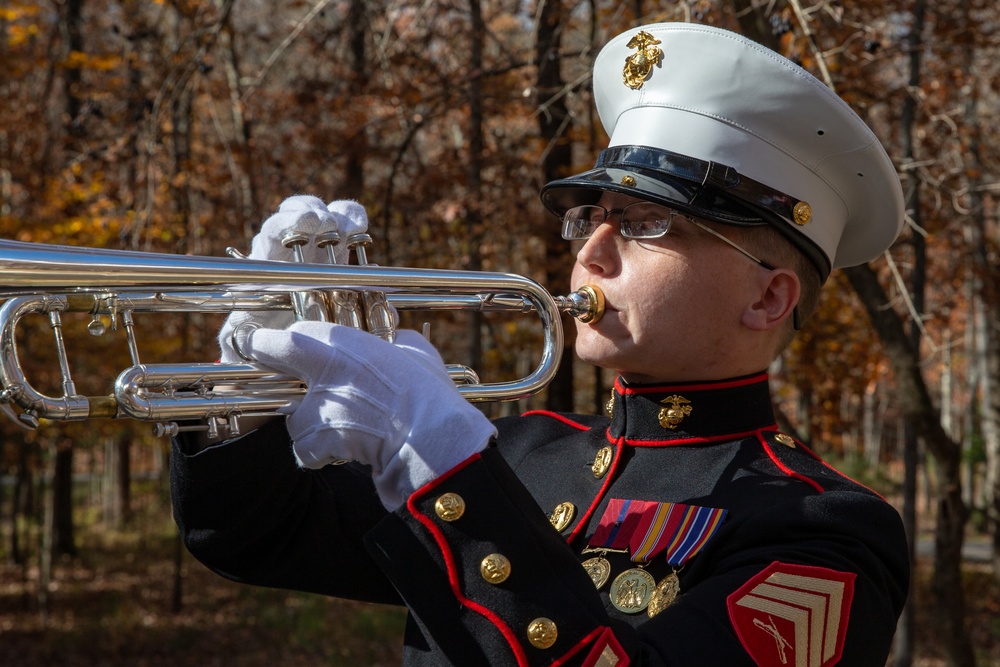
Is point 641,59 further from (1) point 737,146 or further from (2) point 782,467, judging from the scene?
(2) point 782,467

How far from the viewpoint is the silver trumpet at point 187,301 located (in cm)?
171

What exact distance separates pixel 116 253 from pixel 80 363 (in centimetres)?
728

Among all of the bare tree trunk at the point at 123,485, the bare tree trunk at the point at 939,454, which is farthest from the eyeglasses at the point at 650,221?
the bare tree trunk at the point at 123,485

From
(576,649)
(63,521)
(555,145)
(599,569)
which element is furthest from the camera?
(63,521)

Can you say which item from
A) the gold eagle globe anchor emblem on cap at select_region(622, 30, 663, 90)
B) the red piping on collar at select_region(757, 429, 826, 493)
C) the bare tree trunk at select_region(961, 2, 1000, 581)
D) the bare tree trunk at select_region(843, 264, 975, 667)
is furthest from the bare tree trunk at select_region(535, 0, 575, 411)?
the red piping on collar at select_region(757, 429, 826, 493)

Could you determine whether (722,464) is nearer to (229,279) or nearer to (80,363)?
(229,279)

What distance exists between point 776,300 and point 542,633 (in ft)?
2.88

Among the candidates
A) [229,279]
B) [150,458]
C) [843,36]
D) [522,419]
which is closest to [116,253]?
[229,279]

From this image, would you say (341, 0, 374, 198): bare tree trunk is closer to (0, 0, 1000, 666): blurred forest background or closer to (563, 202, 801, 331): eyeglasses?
(0, 0, 1000, 666): blurred forest background

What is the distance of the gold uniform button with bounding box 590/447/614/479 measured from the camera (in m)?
2.17

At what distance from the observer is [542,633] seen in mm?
1503

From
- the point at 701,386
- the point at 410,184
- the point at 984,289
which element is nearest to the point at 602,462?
the point at 701,386

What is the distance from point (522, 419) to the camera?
2539mm

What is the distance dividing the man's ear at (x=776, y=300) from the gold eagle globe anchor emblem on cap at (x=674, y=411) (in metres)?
0.20
